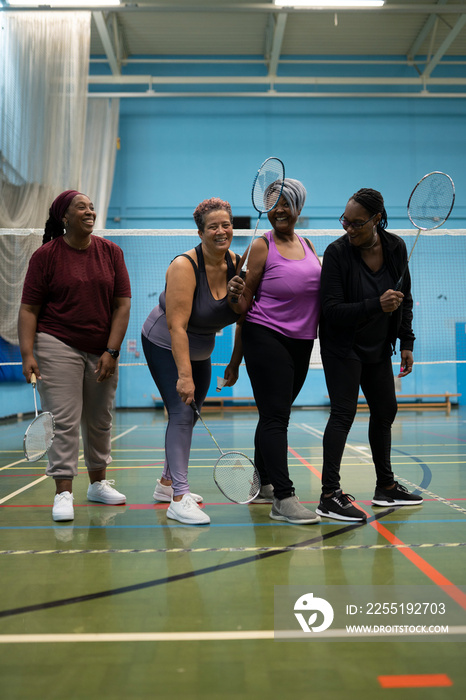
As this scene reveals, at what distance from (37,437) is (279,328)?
1.50 metres

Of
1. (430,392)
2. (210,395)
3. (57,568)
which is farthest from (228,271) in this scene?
(430,392)

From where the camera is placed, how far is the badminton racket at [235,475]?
3281mm

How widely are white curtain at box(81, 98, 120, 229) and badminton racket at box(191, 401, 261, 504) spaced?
1030 cm

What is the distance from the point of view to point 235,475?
11.0ft

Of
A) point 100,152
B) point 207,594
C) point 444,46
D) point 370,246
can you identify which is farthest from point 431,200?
point 444,46

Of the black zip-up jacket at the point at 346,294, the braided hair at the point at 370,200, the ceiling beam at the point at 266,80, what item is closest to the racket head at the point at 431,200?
the black zip-up jacket at the point at 346,294

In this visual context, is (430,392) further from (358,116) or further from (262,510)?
(262,510)

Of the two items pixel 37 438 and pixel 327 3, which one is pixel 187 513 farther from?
pixel 327 3

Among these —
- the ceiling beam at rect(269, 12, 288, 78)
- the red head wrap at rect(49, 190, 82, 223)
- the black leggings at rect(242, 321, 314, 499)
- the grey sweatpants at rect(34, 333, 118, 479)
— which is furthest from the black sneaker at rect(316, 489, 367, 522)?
the ceiling beam at rect(269, 12, 288, 78)

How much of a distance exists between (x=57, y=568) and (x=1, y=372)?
973 cm

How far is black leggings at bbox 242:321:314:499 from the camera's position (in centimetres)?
328

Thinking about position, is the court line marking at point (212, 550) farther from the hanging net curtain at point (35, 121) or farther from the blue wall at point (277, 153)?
the blue wall at point (277, 153)

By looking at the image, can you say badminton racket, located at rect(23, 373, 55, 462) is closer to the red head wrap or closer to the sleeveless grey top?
the sleeveless grey top

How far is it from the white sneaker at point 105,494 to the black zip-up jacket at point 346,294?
161 centimetres
